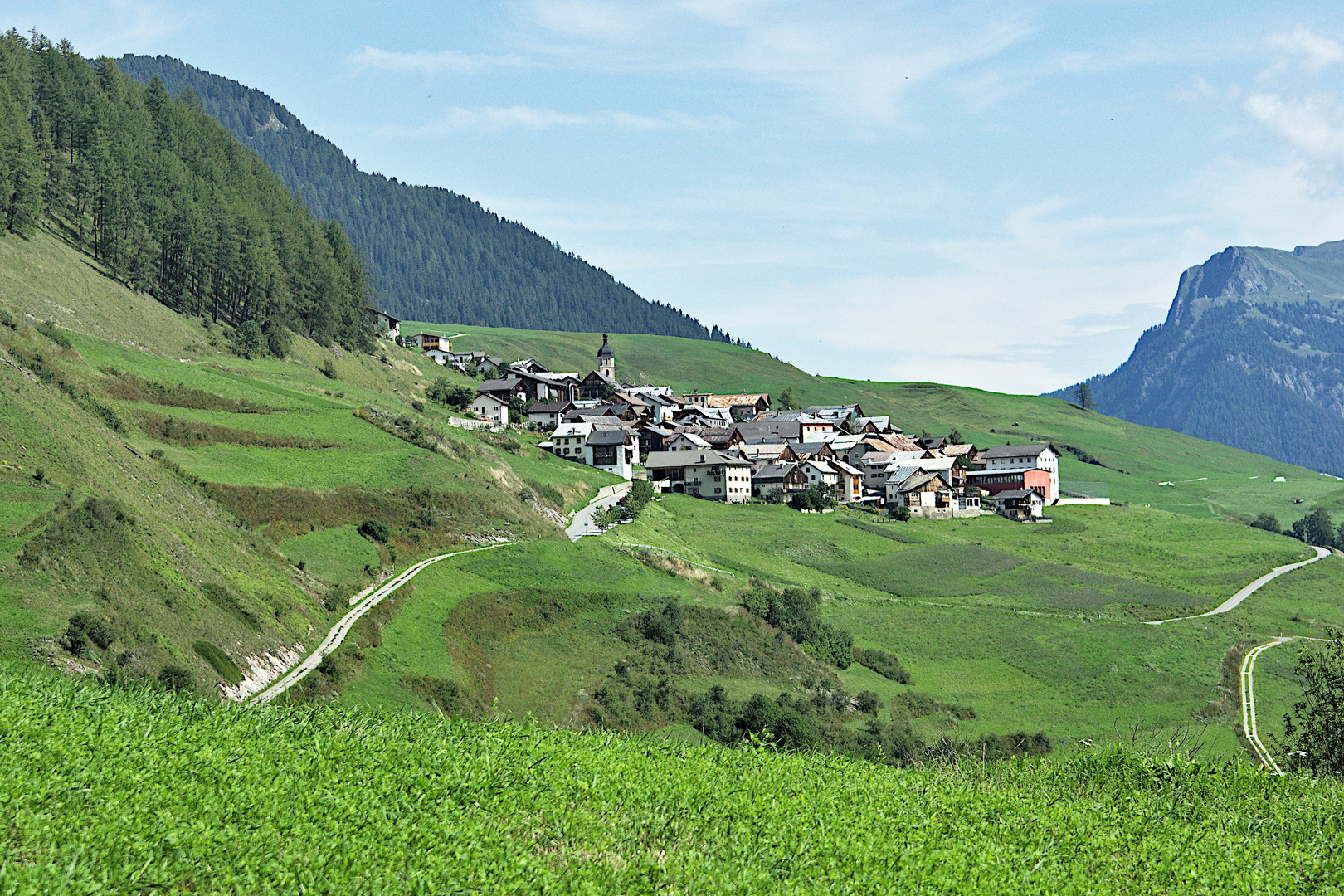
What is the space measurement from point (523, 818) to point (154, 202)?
135031 mm

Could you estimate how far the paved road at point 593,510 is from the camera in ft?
312

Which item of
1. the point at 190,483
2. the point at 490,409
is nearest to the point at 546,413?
the point at 490,409

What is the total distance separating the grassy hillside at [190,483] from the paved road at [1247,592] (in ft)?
206

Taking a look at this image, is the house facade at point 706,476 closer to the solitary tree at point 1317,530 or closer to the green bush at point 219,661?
the green bush at point 219,661

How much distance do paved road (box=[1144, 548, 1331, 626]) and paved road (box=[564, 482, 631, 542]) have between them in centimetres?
5413

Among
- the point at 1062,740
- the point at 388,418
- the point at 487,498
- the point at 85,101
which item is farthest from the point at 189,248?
the point at 1062,740

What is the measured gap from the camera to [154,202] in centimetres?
12562

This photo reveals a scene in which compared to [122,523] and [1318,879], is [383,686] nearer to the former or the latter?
[122,523]

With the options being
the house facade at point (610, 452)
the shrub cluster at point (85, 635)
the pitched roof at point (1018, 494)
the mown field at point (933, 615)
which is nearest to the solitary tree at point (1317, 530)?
the mown field at point (933, 615)

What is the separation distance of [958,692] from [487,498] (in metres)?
41.1

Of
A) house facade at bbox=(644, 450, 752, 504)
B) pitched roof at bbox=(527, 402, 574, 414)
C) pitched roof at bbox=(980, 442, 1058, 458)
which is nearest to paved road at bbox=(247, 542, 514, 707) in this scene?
house facade at bbox=(644, 450, 752, 504)

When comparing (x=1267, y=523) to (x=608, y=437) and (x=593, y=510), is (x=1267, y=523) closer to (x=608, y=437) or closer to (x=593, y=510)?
(x=608, y=437)

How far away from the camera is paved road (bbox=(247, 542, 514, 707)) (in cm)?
4206

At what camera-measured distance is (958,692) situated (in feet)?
232
